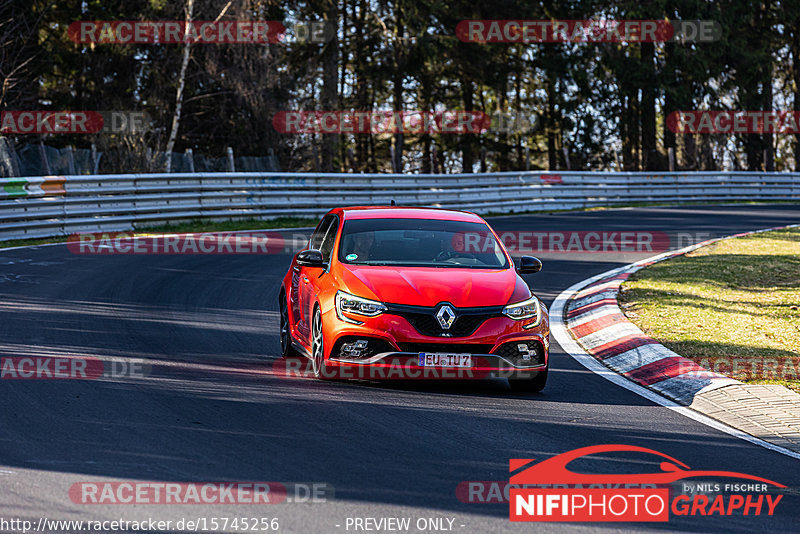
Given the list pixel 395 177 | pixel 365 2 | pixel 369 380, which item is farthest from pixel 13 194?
pixel 365 2

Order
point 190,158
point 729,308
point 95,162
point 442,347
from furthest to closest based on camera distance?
point 190,158
point 95,162
point 729,308
point 442,347

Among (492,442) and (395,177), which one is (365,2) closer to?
(395,177)

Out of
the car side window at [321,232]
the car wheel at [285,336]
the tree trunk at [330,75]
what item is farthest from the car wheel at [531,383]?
the tree trunk at [330,75]

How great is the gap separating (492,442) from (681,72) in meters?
47.8

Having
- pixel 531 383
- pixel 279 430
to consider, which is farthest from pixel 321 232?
pixel 279 430

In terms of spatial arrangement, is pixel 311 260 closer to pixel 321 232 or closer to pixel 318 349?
pixel 318 349

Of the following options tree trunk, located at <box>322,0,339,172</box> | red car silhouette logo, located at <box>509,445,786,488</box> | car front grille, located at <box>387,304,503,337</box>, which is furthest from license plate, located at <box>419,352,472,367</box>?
tree trunk, located at <box>322,0,339,172</box>

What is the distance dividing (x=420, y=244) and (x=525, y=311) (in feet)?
4.50

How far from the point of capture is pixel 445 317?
8.15 meters

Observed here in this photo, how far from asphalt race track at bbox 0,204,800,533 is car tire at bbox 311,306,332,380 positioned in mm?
129

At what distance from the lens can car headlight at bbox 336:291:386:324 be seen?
823 centimetres

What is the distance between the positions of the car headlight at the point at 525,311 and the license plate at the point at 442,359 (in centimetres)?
54

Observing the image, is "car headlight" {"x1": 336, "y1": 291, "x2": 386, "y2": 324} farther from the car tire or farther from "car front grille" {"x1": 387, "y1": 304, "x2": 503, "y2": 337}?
the car tire

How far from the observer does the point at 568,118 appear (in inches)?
2215
